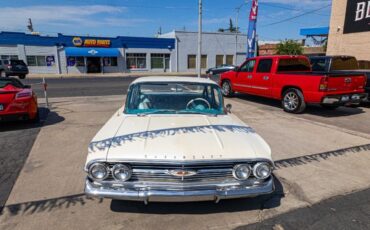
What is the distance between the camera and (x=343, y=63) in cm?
1126

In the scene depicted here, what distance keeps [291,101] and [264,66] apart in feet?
5.99

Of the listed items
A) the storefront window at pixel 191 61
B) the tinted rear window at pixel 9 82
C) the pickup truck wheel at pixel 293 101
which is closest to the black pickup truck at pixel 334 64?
the pickup truck wheel at pixel 293 101

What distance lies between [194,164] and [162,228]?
821mm

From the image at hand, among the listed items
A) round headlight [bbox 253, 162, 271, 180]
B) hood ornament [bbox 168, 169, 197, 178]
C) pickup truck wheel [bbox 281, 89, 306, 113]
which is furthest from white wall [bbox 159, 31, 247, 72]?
hood ornament [bbox 168, 169, 197, 178]

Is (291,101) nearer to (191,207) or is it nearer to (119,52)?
(191,207)

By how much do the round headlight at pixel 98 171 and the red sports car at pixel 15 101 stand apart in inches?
187

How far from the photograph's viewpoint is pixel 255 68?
10.3 metres

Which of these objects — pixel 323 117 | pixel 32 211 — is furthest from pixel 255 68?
pixel 32 211

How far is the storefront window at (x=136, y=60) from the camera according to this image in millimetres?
36678

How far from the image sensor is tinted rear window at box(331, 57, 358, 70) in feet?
36.0

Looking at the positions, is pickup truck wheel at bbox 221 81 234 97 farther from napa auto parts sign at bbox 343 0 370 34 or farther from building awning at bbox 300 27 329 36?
building awning at bbox 300 27 329 36

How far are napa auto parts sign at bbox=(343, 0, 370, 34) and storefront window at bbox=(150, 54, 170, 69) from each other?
23.9 meters

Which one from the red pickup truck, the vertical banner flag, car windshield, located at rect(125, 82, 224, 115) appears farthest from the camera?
the vertical banner flag

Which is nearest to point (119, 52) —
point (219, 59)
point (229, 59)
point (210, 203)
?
point (219, 59)
